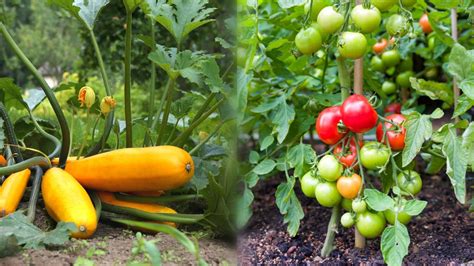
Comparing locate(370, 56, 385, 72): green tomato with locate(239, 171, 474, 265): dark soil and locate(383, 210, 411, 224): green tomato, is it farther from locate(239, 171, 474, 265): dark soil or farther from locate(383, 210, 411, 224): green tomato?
locate(383, 210, 411, 224): green tomato

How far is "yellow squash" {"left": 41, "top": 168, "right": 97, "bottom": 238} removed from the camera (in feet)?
2.10

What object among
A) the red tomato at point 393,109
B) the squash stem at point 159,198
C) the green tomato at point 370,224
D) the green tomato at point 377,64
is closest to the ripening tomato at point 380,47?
the green tomato at point 377,64

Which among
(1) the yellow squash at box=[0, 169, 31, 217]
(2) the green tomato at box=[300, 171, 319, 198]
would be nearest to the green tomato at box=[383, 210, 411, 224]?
(2) the green tomato at box=[300, 171, 319, 198]

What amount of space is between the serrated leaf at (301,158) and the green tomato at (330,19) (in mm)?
203

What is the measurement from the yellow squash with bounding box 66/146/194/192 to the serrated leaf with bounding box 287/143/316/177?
23 centimetres

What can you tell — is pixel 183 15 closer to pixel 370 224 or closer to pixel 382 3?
pixel 382 3

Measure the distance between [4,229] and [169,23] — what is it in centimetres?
30

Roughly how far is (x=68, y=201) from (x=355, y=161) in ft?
1.32

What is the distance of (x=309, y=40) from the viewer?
828 millimetres

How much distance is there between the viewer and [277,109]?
963 mm

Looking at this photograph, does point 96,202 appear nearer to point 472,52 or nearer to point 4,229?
point 4,229

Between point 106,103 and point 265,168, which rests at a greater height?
point 106,103

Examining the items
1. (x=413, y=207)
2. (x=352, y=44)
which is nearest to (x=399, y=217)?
(x=413, y=207)

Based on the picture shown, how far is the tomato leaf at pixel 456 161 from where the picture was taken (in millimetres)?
763
